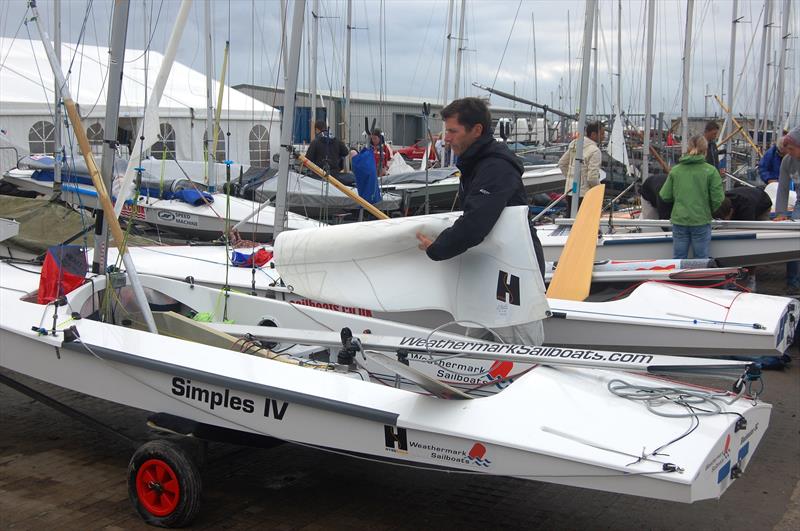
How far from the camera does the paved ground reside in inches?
152

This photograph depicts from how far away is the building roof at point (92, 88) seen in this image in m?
17.6

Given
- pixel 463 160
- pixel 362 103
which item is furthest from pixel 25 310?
pixel 362 103

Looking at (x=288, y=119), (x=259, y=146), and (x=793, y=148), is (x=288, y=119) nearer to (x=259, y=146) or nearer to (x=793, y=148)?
(x=793, y=148)

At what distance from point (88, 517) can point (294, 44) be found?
423cm

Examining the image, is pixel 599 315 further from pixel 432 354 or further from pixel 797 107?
pixel 797 107

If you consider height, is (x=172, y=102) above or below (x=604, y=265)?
above

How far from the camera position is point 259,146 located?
22.1 metres

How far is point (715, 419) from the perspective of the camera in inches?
131

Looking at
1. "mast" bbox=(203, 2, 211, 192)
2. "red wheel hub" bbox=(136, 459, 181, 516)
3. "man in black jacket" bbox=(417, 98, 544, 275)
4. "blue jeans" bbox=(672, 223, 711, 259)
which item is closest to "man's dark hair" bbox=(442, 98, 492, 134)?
"man in black jacket" bbox=(417, 98, 544, 275)

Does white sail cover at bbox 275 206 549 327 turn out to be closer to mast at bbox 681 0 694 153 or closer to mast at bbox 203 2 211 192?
mast at bbox 203 2 211 192

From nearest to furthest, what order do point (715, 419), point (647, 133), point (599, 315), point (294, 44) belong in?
1. point (715, 419)
2. point (599, 315)
3. point (294, 44)
4. point (647, 133)

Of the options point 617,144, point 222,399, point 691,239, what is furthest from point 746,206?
point 222,399

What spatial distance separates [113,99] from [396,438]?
2.88 m

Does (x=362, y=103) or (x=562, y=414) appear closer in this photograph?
(x=562, y=414)
